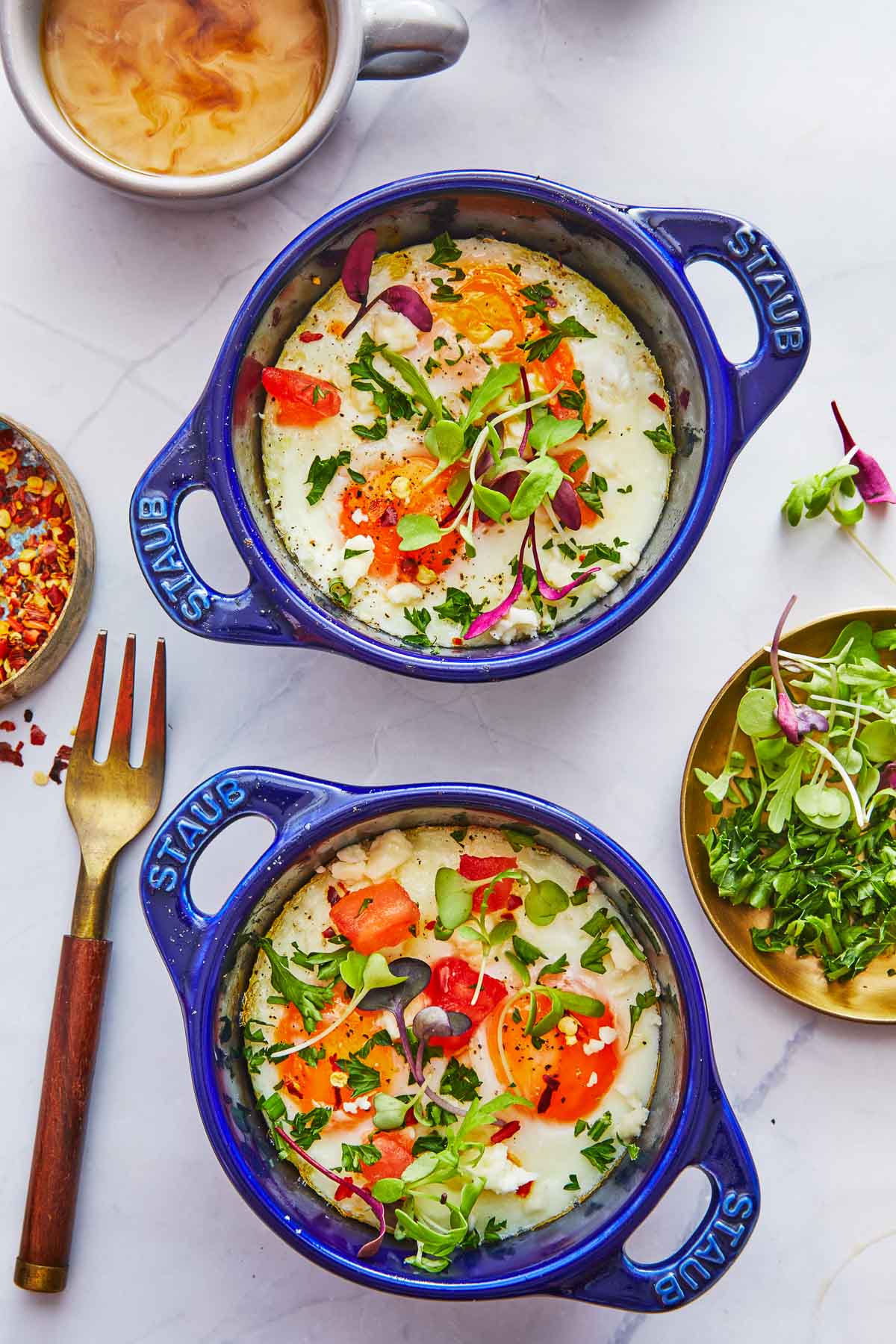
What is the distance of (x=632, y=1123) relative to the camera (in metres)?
2.14

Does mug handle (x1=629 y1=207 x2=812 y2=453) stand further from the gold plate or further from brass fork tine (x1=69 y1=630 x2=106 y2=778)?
brass fork tine (x1=69 y1=630 x2=106 y2=778)

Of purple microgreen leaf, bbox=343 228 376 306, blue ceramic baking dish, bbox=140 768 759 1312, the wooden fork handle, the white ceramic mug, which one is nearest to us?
blue ceramic baking dish, bbox=140 768 759 1312

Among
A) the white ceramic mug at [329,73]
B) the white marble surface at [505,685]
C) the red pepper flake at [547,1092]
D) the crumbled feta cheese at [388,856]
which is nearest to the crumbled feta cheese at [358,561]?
the white marble surface at [505,685]

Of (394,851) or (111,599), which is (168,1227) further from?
(111,599)

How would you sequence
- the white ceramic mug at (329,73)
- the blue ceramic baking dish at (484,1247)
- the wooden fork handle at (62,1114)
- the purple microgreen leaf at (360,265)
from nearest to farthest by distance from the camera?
the blue ceramic baking dish at (484,1247) → the white ceramic mug at (329,73) → the purple microgreen leaf at (360,265) → the wooden fork handle at (62,1114)

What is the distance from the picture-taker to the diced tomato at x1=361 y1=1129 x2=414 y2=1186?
214cm

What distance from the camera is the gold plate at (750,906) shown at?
2283 mm

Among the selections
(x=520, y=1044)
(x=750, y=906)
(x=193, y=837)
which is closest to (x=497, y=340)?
(x=193, y=837)

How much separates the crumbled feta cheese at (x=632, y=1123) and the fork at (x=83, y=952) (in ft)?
3.29

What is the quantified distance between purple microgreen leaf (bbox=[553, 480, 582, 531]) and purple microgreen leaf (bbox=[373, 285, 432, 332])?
1.29 feet

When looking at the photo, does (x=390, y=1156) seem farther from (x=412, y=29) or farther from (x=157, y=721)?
(x=412, y=29)

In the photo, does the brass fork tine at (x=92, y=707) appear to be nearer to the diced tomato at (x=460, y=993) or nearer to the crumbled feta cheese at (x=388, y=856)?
the crumbled feta cheese at (x=388, y=856)

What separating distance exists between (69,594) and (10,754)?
0.35 m

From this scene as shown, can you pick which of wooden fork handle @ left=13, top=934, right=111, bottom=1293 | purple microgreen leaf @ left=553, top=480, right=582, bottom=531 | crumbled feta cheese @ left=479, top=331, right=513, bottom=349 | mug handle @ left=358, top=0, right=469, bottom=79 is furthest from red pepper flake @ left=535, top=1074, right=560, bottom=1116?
mug handle @ left=358, top=0, right=469, bottom=79
